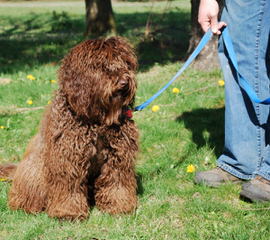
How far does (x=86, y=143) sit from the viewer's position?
10.9 feet

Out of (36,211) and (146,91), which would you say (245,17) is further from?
(146,91)

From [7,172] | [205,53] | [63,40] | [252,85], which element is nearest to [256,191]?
[252,85]

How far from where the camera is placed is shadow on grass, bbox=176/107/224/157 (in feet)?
16.3

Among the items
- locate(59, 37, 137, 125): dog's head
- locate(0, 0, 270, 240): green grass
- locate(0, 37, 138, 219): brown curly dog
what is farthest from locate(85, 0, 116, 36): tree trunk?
locate(59, 37, 137, 125): dog's head

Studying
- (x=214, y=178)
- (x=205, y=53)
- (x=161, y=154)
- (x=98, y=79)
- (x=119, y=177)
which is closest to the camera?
(x=98, y=79)

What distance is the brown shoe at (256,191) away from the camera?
3.73 metres

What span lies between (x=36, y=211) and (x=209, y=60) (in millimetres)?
4716

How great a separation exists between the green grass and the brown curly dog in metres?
0.16

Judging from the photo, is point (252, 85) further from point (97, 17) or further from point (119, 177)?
point (97, 17)

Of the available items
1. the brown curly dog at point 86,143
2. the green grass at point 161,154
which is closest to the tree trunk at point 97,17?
the green grass at point 161,154

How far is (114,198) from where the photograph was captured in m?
3.59

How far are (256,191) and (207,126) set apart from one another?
6.01ft

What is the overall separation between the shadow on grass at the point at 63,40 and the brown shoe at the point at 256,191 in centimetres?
490

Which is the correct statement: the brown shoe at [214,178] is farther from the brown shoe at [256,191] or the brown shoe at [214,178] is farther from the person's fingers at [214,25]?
the person's fingers at [214,25]
